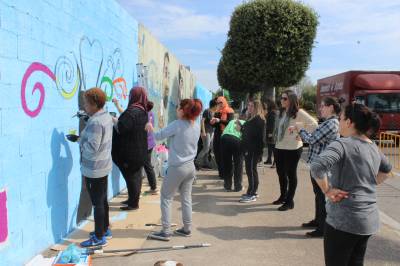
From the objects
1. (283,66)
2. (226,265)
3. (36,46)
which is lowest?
(226,265)

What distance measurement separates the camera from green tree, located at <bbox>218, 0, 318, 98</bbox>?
51.5ft

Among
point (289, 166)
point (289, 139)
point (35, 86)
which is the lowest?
point (289, 166)

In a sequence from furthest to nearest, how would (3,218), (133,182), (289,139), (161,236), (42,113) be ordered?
(289,139) < (133,182) < (161,236) < (42,113) < (3,218)

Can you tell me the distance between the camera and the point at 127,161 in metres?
5.71

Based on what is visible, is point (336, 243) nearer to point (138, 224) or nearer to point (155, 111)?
point (138, 224)

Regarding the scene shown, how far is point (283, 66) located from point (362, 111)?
13.3 metres

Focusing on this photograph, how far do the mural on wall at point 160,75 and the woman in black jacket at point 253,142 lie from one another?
108 inches

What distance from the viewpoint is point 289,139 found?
6.15 m

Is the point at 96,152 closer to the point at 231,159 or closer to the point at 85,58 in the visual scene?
the point at 85,58

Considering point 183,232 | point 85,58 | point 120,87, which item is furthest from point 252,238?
point 120,87

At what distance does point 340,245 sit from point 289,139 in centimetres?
337

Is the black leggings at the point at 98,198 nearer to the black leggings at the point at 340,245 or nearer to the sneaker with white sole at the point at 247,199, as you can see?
the black leggings at the point at 340,245

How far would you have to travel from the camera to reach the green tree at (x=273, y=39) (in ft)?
51.5

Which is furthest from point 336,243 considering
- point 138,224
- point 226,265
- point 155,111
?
point 155,111
